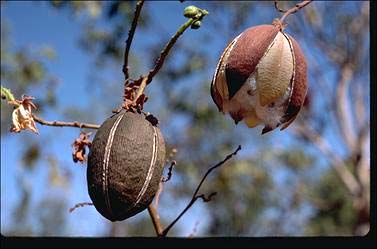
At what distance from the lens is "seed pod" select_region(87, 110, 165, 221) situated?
124cm

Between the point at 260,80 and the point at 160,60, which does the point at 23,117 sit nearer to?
the point at 160,60

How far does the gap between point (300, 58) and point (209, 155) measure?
9560mm

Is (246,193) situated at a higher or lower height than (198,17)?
lower

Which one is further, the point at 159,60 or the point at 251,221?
the point at 251,221

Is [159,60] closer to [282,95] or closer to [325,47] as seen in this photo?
[282,95]

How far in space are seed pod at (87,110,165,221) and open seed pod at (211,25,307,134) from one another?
183 mm

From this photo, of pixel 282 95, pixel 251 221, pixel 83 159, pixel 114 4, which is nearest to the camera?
pixel 282 95

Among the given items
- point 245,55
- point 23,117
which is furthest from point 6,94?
point 245,55

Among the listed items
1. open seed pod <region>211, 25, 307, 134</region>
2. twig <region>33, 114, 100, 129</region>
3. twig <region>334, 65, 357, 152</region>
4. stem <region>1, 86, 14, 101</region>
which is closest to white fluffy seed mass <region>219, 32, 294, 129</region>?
open seed pod <region>211, 25, 307, 134</region>

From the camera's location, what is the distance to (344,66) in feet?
28.5

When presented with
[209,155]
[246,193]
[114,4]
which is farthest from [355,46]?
[114,4]

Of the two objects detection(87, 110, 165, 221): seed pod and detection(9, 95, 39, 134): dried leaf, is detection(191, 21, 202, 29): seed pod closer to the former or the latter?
detection(87, 110, 165, 221): seed pod

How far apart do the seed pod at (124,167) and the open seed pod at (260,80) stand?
0.18 meters

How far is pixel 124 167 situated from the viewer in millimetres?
1236
